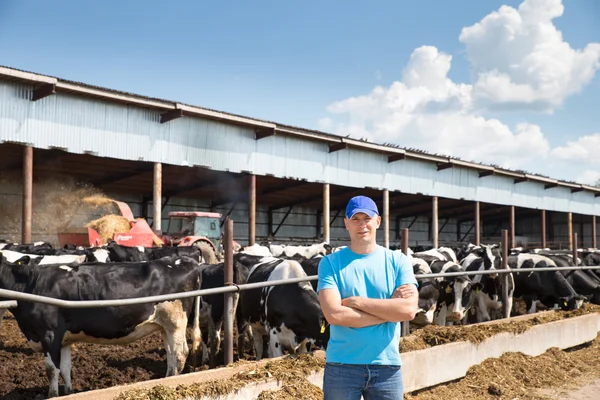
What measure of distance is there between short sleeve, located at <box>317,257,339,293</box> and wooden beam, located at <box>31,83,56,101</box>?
1550 cm

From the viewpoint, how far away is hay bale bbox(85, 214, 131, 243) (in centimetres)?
1952

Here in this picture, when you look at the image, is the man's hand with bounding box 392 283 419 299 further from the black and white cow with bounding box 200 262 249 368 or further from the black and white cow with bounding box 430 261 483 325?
the black and white cow with bounding box 430 261 483 325

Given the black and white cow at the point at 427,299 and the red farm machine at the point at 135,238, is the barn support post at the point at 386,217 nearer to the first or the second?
the red farm machine at the point at 135,238

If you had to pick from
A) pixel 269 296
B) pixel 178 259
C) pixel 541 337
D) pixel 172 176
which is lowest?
pixel 541 337

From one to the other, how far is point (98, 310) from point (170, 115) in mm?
14291

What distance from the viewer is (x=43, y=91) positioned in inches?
664

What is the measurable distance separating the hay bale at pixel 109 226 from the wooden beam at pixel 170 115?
3.85 m

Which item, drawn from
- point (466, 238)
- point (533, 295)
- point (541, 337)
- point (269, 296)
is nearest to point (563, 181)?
point (466, 238)

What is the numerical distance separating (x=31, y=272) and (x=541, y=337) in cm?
769

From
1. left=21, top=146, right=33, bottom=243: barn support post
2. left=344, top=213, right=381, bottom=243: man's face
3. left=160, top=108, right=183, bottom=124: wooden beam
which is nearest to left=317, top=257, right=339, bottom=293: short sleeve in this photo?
left=344, top=213, right=381, bottom=243: man's face

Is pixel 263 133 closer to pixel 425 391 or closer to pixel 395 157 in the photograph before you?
pixel 395 157

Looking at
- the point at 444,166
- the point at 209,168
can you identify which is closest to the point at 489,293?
the point at 209,168

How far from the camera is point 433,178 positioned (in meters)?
→ 32.5

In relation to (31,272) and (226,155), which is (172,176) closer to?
(226,155)
